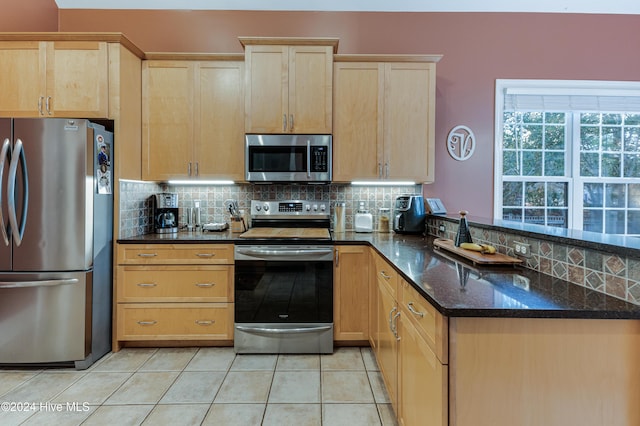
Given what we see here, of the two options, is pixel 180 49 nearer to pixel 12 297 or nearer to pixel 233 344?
pixel 12 297

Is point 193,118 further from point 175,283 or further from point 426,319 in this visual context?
point 426,319

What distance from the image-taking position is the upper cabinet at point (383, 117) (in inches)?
110

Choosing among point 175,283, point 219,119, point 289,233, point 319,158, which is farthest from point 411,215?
point 175,283

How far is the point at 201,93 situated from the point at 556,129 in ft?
11.3

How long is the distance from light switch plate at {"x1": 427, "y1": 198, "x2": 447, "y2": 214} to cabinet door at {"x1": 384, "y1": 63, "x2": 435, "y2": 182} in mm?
266

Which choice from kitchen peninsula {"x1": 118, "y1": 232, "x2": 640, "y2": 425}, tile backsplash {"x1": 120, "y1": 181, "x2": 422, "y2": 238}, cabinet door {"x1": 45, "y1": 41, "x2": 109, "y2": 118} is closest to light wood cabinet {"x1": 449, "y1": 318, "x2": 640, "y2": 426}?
kitchen peninsula {"x1": 118, "y1": 232, "x2": 640, "y2": 425}

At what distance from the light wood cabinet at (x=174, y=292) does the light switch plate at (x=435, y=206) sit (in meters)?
1.72

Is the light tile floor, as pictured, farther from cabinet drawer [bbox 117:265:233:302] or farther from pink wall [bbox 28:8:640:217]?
pink wall [bbox 28:8:640:217]

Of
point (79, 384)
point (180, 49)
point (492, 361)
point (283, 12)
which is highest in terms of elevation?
point (283, 12)

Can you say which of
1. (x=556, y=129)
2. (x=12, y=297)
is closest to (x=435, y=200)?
(x=556, y=129)

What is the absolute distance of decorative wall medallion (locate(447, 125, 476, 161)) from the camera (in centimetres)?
320

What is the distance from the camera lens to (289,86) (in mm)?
2756

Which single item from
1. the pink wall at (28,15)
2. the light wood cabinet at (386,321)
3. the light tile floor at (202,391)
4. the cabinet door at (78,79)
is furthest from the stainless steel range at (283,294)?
the pink wall at (28,15)

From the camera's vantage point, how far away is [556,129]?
3.34 metres
